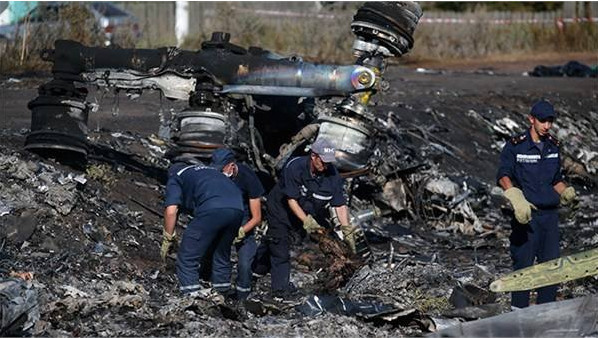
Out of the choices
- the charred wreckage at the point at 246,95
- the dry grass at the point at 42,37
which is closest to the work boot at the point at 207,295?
the charred wreckage at the point at 246,95

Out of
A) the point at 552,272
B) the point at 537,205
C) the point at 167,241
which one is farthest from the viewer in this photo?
the point at 167,241

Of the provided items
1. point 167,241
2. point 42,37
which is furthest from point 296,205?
point 42,37

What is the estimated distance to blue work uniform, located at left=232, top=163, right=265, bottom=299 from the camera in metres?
12.1

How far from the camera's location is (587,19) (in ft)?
129

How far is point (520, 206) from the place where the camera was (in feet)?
36.0

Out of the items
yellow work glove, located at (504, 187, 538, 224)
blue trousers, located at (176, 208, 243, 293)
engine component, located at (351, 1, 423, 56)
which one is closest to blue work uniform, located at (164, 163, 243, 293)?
blue trousers, located at (176, 208, 243, 293)

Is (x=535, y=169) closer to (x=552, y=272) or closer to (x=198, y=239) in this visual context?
(x=552, y=272)

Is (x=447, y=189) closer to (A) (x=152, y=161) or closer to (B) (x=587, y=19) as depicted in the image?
(A) (x=152, y=161)

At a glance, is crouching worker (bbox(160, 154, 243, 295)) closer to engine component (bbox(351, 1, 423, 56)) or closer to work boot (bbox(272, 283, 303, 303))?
work boot (bbox(272, 283, 303, 303))

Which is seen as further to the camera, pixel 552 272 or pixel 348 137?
pixel 348 137

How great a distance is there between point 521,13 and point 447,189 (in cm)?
2407

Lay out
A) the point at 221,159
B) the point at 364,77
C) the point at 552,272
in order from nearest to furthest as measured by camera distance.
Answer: the point at 552,272, the point at 221,159, the point at 364,77

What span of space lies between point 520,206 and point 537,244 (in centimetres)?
54

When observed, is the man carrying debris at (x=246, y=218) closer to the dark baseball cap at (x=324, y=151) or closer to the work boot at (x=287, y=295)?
the work boot at (x=287, y=295)
